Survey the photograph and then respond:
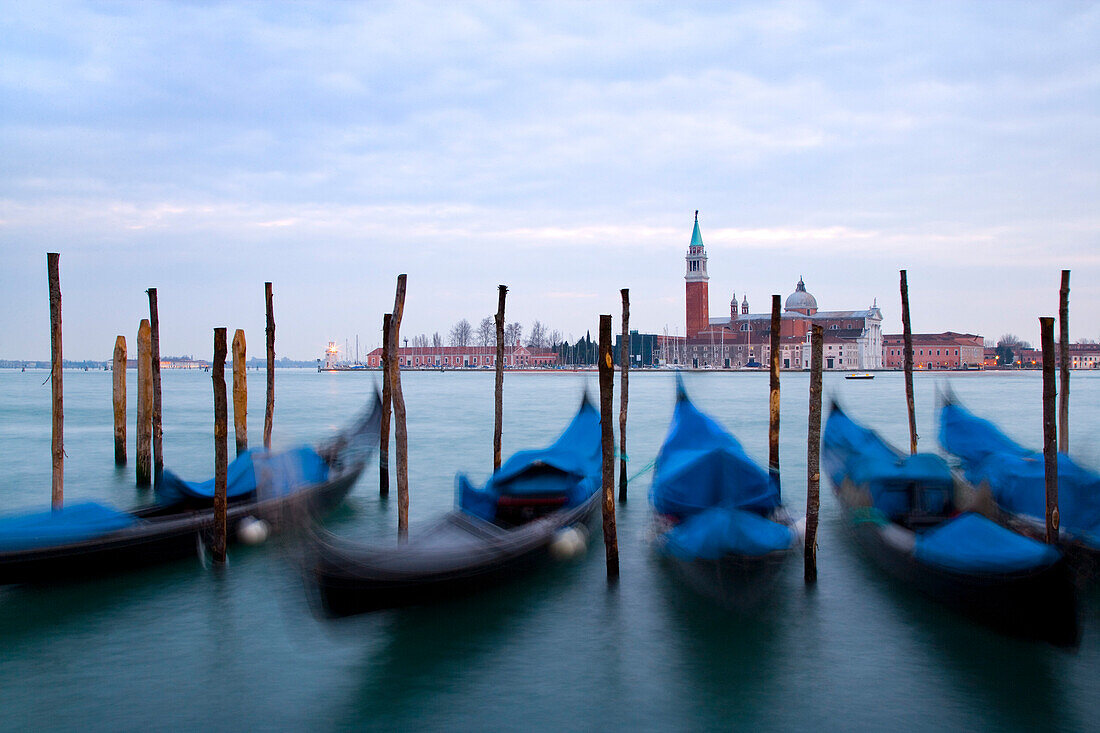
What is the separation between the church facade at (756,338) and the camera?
69875mm

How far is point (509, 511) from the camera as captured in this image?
5930 mm

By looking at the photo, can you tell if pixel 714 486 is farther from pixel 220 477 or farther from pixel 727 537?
pixel 220 477

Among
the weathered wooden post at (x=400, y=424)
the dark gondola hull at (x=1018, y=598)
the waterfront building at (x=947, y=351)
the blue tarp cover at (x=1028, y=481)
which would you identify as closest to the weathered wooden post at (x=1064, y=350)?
the blue tarp cover at (x=1028, y=481)

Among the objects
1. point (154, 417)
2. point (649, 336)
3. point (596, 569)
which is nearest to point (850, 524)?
point (596, 569)

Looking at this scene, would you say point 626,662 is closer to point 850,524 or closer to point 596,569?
point 596,569

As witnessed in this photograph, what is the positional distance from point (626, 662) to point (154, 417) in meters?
6.09

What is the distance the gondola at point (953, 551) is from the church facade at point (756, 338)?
212ft

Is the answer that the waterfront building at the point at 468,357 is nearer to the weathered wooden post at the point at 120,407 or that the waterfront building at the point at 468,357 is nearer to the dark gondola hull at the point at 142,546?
the weathered wooden post at the point at 120,407

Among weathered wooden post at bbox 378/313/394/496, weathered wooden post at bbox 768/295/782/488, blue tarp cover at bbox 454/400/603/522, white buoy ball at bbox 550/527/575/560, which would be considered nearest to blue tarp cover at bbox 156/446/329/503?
weathered wooden post at bbox 378/313/394/496

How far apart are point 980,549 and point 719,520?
52.7 inches

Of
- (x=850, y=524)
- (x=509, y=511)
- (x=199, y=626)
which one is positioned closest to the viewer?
(x=199, y=626)

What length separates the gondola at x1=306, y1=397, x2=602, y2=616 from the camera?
13.5ft

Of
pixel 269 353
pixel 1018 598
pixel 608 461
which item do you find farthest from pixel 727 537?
pixel 269 353

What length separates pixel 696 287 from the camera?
234 feet
